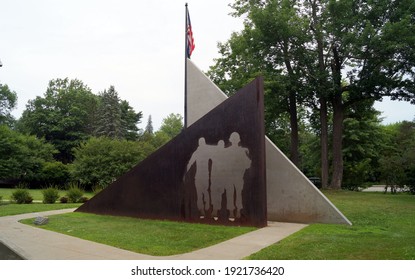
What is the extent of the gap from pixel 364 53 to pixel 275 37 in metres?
5.97

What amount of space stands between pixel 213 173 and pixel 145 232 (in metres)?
2.93

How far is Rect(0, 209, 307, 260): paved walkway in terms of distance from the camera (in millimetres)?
6844

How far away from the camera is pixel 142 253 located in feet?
23.5

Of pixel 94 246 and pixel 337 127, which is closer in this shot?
pixel 94 246

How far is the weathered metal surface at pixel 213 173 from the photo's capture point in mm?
10641

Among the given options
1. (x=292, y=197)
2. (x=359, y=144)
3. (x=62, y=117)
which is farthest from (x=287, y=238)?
(x=62, y=117)

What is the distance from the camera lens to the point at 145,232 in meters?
9.65

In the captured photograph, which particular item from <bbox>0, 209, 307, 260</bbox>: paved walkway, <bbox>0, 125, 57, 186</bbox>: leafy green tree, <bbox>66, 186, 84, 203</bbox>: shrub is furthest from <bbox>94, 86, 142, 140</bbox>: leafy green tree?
<bbox>0, 209, 307, 260</bbox>: paved walkway

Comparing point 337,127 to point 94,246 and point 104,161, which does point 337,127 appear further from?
point 94,246

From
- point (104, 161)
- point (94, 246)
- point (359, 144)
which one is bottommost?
point (94, 246)

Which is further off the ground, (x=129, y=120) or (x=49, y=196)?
(x=129, y=120)

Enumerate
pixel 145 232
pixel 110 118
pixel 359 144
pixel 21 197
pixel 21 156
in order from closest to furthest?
pixel 145 232 → pixel 21 197 → pixel 21 156 → pixel 359 144 → pixel 110 118

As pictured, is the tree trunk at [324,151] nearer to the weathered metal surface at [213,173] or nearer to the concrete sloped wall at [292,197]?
the concrete sloped wall at [292,197]

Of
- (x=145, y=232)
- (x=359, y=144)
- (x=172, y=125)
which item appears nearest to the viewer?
(x=145, y=232)
